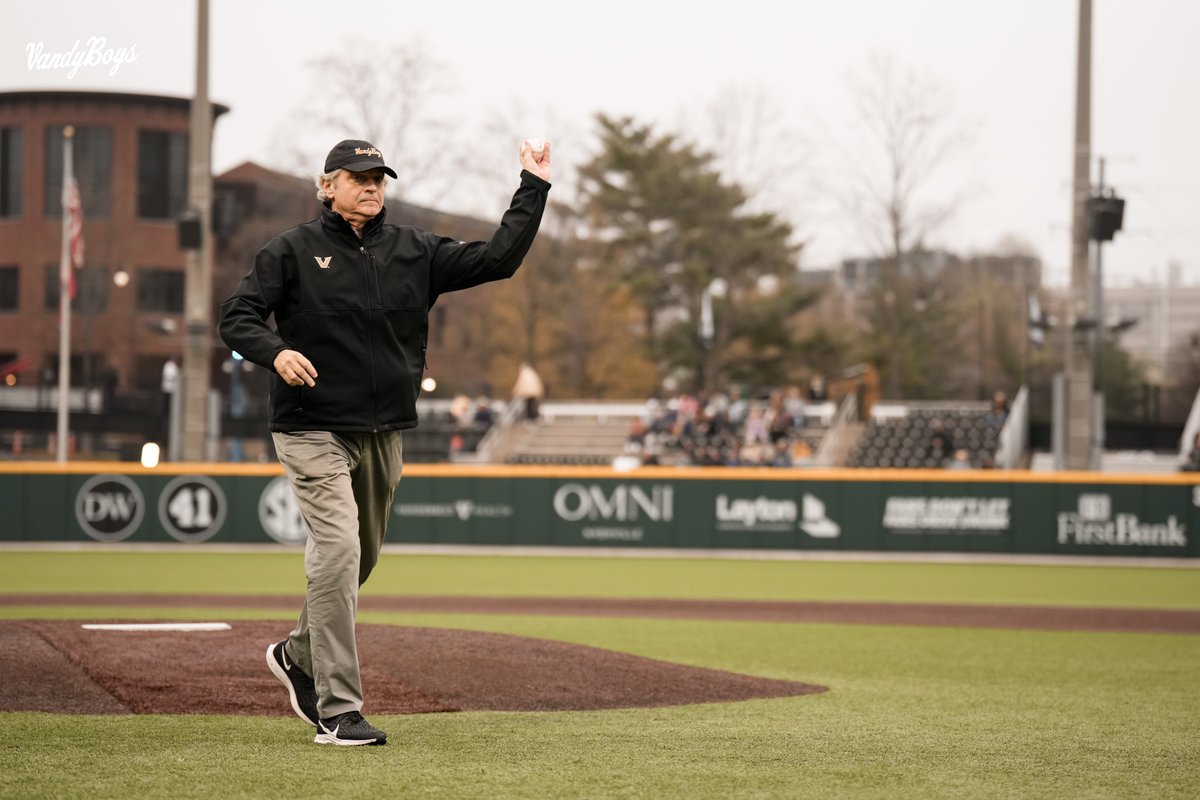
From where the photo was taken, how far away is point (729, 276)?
165 ft

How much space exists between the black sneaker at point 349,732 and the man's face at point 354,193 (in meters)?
1.84

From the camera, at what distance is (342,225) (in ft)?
17.6

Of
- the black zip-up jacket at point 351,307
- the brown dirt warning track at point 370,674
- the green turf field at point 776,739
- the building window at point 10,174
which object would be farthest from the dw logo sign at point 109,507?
the building window at point 10,174

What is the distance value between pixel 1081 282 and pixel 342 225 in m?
17.6

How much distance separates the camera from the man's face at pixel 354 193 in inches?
209

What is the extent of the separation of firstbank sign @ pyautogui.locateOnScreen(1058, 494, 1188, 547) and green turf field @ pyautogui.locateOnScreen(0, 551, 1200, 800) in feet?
30.8

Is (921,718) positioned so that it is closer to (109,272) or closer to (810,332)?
(109,272)

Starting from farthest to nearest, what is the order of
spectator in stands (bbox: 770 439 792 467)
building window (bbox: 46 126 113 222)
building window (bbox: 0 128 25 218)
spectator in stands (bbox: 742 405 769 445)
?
building window (bbox: 46 126 113 222) < building window (bbox: 0 128 25 218) < spectator in stands (bbox: 742 405 769 445) < spectator in stands (bbox: 770 439 792 467)

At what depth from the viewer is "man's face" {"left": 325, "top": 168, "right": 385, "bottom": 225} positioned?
531 centimetres

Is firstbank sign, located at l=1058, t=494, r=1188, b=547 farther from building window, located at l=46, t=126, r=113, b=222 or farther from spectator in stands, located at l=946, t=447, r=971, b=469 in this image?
building window, located at l=46, t=126, r=113, b=222

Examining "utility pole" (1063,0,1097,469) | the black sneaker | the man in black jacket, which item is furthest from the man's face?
"utility pole" (1063,0,1097,469)

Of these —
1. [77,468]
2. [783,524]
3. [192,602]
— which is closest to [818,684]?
[192,602]

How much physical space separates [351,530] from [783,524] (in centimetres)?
1638

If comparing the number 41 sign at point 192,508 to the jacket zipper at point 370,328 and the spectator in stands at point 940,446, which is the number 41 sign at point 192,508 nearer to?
the spectator in stands at point 940,446
